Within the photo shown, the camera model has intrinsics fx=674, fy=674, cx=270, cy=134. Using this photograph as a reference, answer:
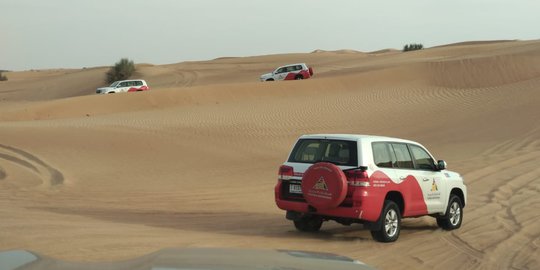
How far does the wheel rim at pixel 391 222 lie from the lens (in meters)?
9.91

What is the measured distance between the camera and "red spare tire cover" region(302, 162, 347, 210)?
9.46m

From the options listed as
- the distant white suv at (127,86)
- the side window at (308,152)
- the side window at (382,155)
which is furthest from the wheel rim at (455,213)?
the distant white suv at (127,86)

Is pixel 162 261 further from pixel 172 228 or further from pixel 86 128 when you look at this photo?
pixel 86 128

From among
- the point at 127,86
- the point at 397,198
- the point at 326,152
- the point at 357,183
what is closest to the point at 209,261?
the point at 357,183

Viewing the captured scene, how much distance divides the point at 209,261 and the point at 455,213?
892 cm

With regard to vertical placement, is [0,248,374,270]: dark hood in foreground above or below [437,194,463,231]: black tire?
above

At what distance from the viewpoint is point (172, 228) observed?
432 inches

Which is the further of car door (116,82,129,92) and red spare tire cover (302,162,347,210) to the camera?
car door (116,82,129,92)

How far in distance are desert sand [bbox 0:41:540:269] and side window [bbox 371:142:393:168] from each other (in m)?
1.20

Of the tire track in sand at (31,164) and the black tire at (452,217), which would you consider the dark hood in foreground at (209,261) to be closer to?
the black tire at (452,217)

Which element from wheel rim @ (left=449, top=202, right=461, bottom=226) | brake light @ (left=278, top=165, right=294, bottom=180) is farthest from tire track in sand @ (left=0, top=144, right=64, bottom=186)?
wheel rim @ (left=449, top=202, right=461, bottom=226)


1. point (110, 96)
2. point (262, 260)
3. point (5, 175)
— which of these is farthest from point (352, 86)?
point (262, 260)

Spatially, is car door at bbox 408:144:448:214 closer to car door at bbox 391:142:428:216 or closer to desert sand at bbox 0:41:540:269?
car door at bbox 391:142:428:216

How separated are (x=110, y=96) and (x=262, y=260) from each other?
36690mm
